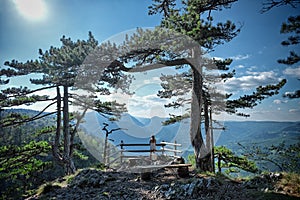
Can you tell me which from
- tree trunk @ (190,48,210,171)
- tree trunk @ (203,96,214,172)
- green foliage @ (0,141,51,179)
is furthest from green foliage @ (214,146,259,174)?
green foliage @ (0,141,51,179)

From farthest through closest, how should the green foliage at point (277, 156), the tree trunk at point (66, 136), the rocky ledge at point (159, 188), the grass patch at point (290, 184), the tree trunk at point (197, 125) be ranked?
the tree trunk at point (66, 136)
the tree trunk at point (197, 125)
the green foliage at point (277, 156)
the rocky ledge at point (159, 188)
the grass patch at point (290, 184)

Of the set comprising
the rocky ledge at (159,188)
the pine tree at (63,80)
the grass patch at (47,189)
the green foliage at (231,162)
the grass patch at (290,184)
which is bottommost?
the green foliage at (231,162)

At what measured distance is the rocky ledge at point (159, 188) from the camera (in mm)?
5047

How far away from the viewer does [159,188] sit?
6.09m

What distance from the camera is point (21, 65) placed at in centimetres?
1220

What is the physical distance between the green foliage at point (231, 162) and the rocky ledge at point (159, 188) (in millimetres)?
6791

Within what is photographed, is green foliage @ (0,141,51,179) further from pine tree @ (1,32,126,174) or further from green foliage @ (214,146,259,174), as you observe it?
green foliage @ (214,146,259,174)

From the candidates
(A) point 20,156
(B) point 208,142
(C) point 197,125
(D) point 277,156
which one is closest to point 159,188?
(C) point 197,125

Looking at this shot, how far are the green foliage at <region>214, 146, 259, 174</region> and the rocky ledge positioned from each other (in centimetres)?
679

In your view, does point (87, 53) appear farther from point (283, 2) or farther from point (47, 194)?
point (283, 2)

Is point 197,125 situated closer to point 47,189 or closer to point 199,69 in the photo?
point 199,69

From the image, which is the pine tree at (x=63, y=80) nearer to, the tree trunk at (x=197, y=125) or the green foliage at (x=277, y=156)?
the tree trunk at (x=197, y=125)

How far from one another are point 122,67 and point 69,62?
3.23 meters

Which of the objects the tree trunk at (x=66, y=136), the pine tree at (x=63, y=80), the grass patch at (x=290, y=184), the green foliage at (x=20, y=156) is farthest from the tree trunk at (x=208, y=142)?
the green foliage at (x=20, y=156)
